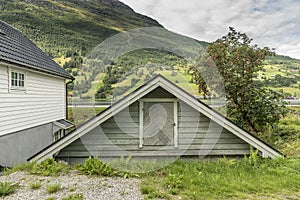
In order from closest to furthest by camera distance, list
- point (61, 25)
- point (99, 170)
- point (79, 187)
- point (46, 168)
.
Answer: point (79, 187)
point (99, 170)
point (46, 168)
point (61, 25)

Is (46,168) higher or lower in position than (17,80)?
lower

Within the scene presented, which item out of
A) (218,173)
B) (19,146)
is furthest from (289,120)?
(19,146)

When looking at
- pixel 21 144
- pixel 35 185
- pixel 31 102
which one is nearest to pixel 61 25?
pixel 31 102

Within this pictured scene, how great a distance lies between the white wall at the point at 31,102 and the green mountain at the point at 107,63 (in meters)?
2.07

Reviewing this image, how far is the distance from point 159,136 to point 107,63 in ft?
29.3

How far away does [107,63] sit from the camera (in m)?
14.5

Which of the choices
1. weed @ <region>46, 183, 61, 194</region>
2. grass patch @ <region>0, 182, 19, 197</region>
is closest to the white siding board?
grass patch @ <region>0, 182, 19, 197</region>

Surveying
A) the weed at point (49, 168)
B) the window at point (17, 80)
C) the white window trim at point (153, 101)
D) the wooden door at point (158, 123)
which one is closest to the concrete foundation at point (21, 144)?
the window at point (17, 80)

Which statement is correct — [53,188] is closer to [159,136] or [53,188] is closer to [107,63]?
[159,136]

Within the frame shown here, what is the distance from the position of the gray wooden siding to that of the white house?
3.89 m

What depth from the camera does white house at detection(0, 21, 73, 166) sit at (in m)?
8.78

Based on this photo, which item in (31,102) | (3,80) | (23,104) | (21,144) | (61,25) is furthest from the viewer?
(61,25)

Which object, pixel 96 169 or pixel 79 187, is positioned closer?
pixel 79 187

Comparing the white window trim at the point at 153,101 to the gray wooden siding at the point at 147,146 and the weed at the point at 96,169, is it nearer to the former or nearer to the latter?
the gray wooden siding at the point at 147,146
